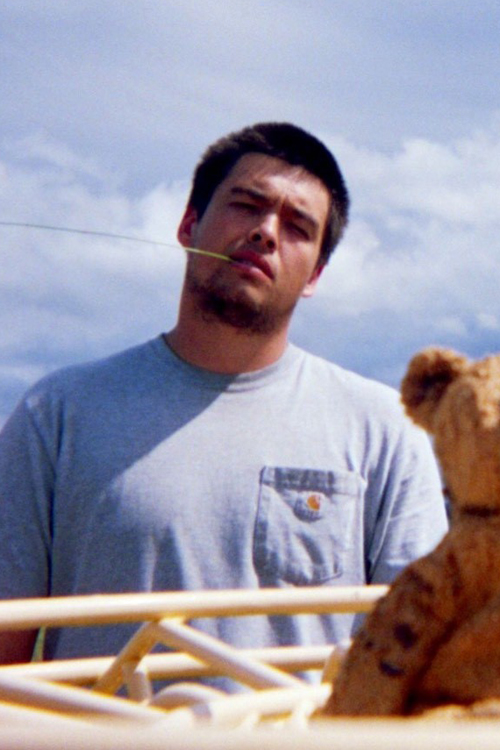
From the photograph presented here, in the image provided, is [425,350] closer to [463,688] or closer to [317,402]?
[463,688]

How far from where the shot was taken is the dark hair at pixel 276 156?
2404 mm

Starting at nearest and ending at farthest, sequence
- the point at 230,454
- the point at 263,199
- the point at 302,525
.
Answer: the point at 302,525
the point at 230,454
the point at 263,199

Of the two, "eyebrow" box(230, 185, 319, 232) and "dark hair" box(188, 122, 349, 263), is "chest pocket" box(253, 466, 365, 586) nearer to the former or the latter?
"eyebrow" box(230, 185, 319, 232)

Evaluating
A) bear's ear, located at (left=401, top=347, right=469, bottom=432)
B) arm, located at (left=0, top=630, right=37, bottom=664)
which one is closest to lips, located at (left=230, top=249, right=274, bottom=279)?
arm, located at (left=0, top=630, right=37, bottom=664)

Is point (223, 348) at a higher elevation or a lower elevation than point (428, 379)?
lower

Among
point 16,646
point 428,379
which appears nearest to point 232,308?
point 16,646

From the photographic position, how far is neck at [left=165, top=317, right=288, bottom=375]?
2307mm

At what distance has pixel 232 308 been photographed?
7.36ft

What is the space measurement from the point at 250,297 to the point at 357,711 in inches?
67.6

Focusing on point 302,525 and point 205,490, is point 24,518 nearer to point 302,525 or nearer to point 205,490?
point 205,490

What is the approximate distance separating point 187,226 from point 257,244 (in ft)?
1.49

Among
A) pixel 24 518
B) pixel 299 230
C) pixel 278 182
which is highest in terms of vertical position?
pixel 278 182

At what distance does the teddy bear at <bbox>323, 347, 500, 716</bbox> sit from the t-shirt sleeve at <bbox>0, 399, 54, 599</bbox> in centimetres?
166

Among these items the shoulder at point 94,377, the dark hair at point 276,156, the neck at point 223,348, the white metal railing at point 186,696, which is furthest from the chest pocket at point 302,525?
the white metal railing at point 186,696
